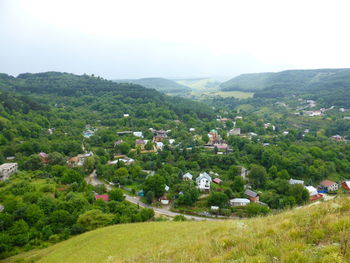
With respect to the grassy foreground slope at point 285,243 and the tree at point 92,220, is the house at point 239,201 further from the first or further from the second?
the grassy foreground slope at point 285,243

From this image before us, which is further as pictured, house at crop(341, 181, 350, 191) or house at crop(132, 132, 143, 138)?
house at crop(132, 132, 143, 138)

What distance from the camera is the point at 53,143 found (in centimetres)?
3244

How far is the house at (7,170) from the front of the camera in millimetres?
22844

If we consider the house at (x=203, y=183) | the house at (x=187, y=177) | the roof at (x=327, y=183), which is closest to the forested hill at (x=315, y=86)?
the roof at (x=327, y=183)

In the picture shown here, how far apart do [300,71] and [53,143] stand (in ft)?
536

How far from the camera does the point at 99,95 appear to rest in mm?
74062

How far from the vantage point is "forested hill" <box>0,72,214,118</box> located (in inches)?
2500

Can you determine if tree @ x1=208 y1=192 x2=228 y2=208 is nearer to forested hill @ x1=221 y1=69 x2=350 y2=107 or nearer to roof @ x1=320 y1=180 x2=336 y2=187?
roof @ x1=320 y1=180 x2=336 y2=187

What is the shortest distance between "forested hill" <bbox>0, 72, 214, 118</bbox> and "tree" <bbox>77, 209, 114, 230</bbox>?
43665mm

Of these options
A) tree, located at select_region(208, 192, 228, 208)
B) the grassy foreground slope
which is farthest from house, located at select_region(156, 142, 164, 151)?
the grassy foreground slope

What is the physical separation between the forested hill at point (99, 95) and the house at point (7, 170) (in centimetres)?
3409

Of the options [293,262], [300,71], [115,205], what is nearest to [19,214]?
[115,205]

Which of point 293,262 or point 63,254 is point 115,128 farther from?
point 293,262

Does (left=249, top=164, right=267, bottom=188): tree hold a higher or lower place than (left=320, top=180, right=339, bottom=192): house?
higher
